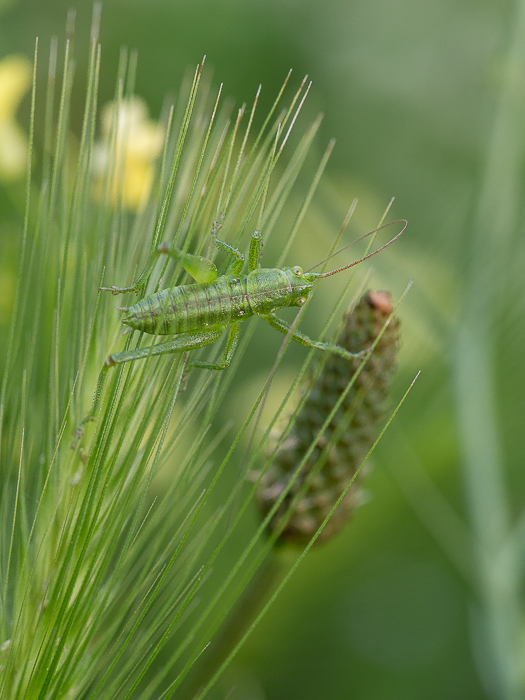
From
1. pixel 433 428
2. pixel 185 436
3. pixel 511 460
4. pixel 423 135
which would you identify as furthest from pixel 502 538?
pixel 423 135

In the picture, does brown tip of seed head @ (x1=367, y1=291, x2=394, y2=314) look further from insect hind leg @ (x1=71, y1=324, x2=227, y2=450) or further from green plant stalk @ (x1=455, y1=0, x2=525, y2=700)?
green plant stalk @ (x1=455, y1=0, x2=525, y2=700)

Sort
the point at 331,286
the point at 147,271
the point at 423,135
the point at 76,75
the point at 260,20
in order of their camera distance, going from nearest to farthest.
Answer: the point at 147,271
the point at 331,286
the point at 76,75
the point at 260,20
the point at 423,135

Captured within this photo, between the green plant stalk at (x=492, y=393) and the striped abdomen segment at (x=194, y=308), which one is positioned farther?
the green plant stalk at (x=492, y=393)

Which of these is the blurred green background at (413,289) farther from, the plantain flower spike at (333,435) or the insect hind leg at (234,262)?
the insect hind leg at (234,262)

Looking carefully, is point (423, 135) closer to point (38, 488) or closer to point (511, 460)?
point (511, 460)

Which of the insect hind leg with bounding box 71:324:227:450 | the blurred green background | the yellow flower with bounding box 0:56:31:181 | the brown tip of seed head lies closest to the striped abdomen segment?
the insect hind leg with bounding box 71:324:227:450

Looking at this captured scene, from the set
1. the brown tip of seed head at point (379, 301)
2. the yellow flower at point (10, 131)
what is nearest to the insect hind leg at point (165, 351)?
the brown tip of seed head at point (379, 301)
